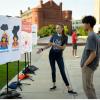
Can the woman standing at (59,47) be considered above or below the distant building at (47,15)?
below

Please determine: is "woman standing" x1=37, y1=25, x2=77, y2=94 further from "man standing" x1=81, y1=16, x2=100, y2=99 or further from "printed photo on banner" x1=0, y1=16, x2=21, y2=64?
"man standing" x1=81, y1=16, x2=100, y2=99

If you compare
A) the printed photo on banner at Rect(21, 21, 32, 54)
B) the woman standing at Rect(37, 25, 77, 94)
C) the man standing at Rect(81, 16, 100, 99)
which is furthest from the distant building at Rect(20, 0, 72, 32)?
the man standing at Rect(81, 16, 100, 99)

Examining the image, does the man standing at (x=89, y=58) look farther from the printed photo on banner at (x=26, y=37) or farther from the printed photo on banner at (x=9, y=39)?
the printed photo on banner at (x=26, y=37)

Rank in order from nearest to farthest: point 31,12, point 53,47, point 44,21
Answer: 1. point 53,47
2. point 44,21
3. point 31,12

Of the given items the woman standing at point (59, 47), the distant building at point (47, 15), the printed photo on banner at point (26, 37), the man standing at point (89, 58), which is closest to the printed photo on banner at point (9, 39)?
the woman standing at point (59, 47)

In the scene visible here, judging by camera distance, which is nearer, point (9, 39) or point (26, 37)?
point (9, 39)

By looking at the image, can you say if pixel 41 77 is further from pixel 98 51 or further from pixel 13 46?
pixel 98 51

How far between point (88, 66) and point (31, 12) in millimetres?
141753

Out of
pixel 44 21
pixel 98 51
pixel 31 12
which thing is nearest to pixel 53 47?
pixel 98 51

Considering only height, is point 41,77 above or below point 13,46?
below

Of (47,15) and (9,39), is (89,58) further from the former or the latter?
(47,15)

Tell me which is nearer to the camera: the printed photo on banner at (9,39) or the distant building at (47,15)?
the printed photo on banner at (9,39)

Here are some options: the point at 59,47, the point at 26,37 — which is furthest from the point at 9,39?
the point at 26,37

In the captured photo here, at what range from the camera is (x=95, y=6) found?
111500 millimetres
